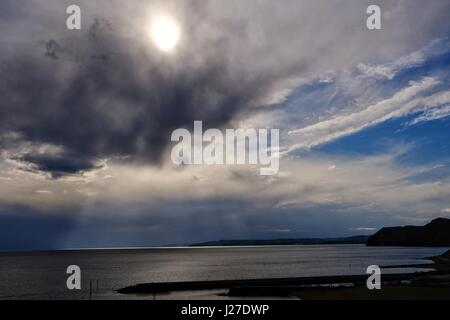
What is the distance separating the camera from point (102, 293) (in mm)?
89812
